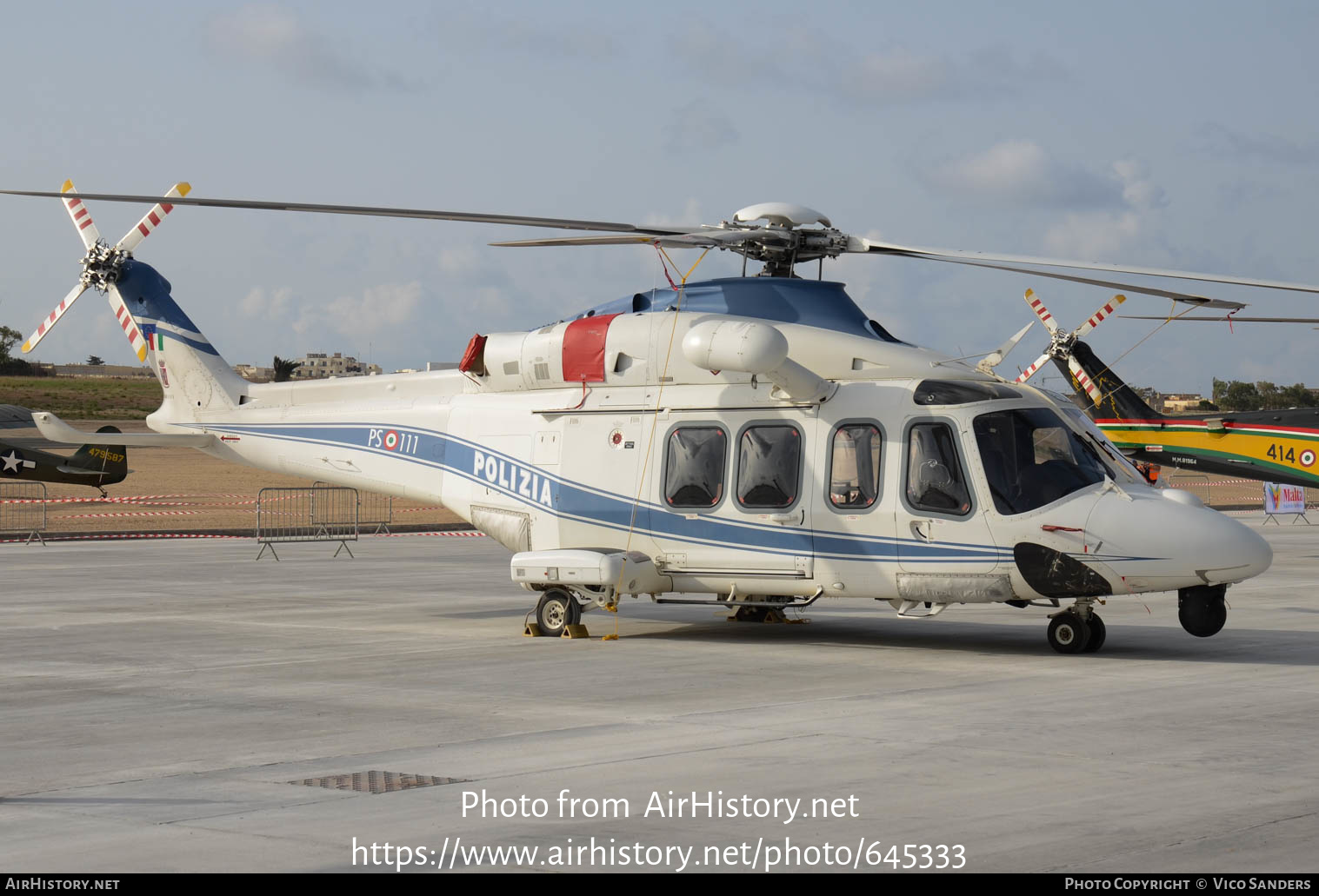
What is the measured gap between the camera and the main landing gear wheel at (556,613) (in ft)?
49.9

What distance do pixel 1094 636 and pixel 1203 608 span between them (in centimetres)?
118

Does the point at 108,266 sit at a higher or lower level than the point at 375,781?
higher

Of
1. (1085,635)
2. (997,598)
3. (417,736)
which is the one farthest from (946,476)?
(417,736)

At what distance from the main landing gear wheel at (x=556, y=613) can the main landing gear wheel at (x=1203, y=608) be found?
612 centimetres

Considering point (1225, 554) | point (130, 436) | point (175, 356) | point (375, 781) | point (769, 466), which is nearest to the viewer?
point (375, 781)

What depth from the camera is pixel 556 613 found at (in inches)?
603

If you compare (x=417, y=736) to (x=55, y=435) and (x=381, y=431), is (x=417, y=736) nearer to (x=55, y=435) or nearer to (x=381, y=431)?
(x=381, y=431)

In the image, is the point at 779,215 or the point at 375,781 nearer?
the point at 375,781

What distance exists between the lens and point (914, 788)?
7.57m

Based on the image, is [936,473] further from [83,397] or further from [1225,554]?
[83,397]

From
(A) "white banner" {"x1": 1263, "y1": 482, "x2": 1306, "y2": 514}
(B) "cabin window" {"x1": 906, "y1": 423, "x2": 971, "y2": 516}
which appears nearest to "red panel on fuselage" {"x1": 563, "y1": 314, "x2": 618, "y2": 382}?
(B) "cabin window" {"x1": 906, "y1": 423, "x2": 971, "y2": 516}

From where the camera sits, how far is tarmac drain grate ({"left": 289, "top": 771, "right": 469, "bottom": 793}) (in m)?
7.64

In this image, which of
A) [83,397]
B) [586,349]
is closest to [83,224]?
[586,349]

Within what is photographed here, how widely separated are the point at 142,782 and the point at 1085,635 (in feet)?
30.0
